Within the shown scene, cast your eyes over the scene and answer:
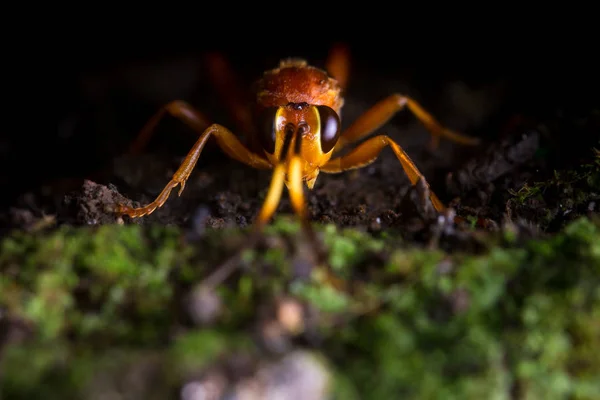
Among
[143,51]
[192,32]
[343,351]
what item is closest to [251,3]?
[192,32]

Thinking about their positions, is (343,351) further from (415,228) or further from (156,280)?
(415,228)

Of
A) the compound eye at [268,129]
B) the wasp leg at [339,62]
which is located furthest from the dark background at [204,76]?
the compound eye at [268,129]

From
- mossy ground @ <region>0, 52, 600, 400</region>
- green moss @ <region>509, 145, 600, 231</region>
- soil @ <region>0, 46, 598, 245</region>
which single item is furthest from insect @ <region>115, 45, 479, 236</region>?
mossy ground @ <region>0, 52, 600, 400</region>

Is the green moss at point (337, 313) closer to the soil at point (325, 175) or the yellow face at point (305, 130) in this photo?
the soil at point (325, 175)

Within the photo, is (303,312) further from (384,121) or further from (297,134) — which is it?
(384,121)

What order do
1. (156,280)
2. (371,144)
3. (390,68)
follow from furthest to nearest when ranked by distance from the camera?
(390,68) → (371,144) → (156,280)

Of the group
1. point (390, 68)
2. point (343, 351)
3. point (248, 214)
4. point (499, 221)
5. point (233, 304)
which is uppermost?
point (390, 68)

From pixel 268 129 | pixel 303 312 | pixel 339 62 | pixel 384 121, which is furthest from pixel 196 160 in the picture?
pixel 339 62

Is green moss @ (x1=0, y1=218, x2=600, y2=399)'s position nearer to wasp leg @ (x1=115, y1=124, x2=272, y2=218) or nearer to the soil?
the soil
